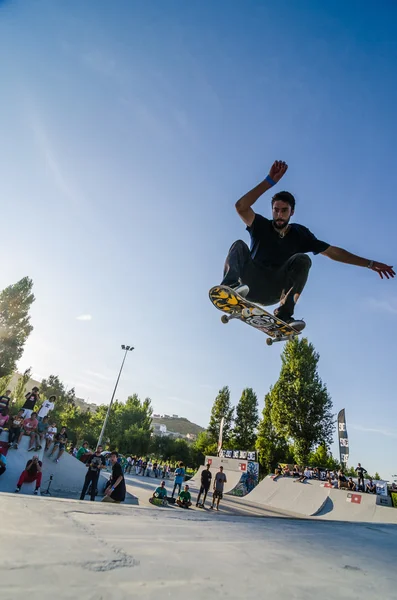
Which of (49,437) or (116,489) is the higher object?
(49,437)

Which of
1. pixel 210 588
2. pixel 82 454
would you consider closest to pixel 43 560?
pixel 210 588

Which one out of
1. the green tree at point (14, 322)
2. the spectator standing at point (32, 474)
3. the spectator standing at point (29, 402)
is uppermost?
the green tree at point (14, 322)

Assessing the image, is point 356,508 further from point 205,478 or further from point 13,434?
point 13,434

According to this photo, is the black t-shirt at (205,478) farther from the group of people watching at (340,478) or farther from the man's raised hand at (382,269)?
the man's raised hand at (382,269)

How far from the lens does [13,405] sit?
44.4m

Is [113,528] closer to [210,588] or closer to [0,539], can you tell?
A: [0,539]

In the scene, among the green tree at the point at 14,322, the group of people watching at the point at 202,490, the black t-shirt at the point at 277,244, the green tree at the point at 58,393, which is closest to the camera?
the black t-shirt at the point at 277,244

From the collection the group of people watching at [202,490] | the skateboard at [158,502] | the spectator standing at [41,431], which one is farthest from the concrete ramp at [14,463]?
the group of people watching at [202,490]

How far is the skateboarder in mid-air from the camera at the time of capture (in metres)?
4.30

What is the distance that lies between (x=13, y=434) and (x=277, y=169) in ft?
37.4

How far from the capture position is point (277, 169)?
3.54m

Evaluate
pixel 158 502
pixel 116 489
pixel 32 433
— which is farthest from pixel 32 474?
pixel 158 502

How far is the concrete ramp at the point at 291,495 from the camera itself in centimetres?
1650

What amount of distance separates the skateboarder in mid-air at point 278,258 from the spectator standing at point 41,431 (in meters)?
9.86
